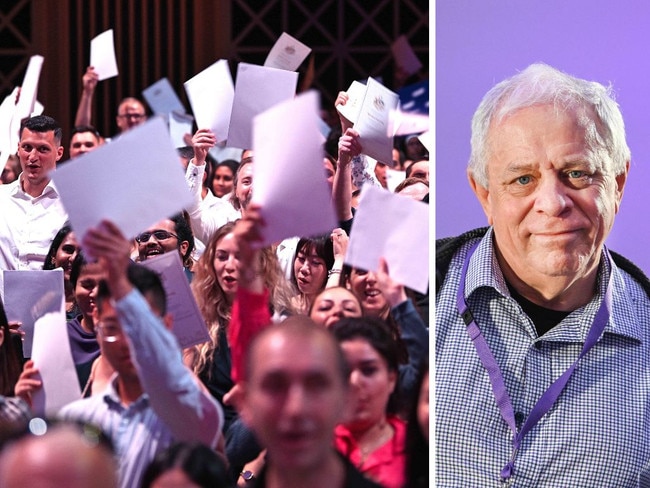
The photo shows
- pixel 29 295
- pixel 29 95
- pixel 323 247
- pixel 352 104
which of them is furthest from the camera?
pixel 29 95

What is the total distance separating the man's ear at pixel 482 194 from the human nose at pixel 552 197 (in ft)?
0.53

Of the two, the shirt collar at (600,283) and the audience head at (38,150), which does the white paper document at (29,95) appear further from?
the shirt collar at (600,283)

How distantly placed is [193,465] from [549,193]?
4.49ft

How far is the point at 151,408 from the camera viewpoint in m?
2.42

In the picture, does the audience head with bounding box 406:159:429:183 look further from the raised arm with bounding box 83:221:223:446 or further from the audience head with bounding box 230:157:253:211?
the raised arm with bounding box 83:221:223:446

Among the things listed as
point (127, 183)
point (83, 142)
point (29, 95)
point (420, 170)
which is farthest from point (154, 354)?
point (83, 142)

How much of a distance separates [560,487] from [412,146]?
3.35 metres

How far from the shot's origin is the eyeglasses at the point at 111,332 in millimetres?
2463

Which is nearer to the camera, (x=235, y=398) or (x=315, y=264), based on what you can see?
(x=235, y=398)

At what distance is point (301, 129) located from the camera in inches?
96.3

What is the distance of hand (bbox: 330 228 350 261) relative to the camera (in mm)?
3439

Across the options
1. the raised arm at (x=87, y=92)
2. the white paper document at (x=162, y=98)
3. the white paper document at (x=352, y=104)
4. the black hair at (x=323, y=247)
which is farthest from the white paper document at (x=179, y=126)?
the black hair at (x=323, y=247)

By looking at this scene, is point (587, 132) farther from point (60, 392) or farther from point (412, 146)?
point (412, 146)

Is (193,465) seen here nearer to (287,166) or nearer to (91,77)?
(287,166)
